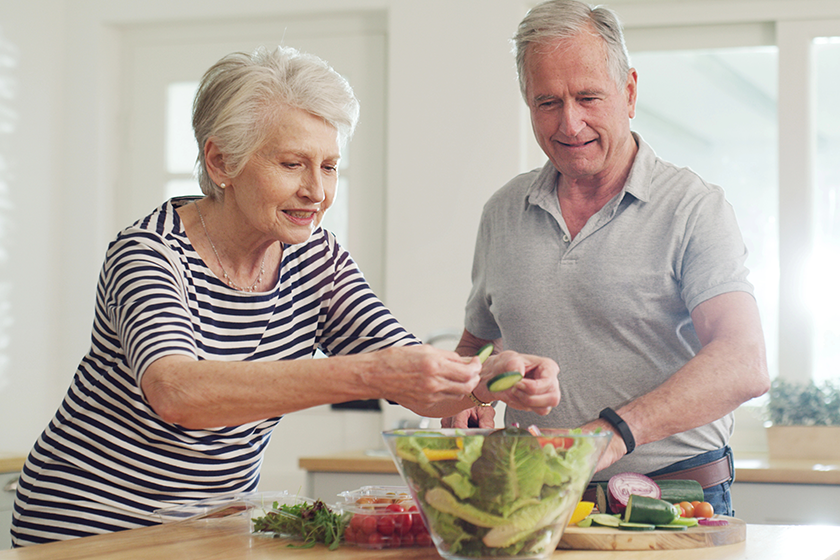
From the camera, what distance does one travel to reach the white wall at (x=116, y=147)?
10.3ft

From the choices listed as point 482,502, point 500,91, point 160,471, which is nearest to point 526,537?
point 482,502

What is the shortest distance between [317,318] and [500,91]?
184 centimetres

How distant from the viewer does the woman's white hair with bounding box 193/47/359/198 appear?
1375 mm

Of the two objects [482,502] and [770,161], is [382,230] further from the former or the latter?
[482,502]

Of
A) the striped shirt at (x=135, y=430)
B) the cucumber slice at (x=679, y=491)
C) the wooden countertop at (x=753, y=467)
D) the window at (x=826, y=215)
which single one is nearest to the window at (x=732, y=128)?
the window at (x=826, y=215)

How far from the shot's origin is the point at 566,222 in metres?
1.66

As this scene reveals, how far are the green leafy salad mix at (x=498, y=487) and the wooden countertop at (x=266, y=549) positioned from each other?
0.27 feet

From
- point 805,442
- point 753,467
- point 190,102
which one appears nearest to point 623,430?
point 753,467

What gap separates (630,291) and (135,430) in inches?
33.8

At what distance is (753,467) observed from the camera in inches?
92.5

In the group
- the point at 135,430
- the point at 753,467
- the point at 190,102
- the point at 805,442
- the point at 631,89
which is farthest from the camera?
the point at 190,102

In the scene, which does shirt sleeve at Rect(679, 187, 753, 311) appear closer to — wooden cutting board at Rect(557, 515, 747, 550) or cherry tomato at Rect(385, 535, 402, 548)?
wooden cutting board at Rect(557, 515, 747, 550)

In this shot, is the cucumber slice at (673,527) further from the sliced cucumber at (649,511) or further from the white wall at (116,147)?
the white wall at (116,147)

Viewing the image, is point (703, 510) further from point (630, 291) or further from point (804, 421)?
point (804, 421)
